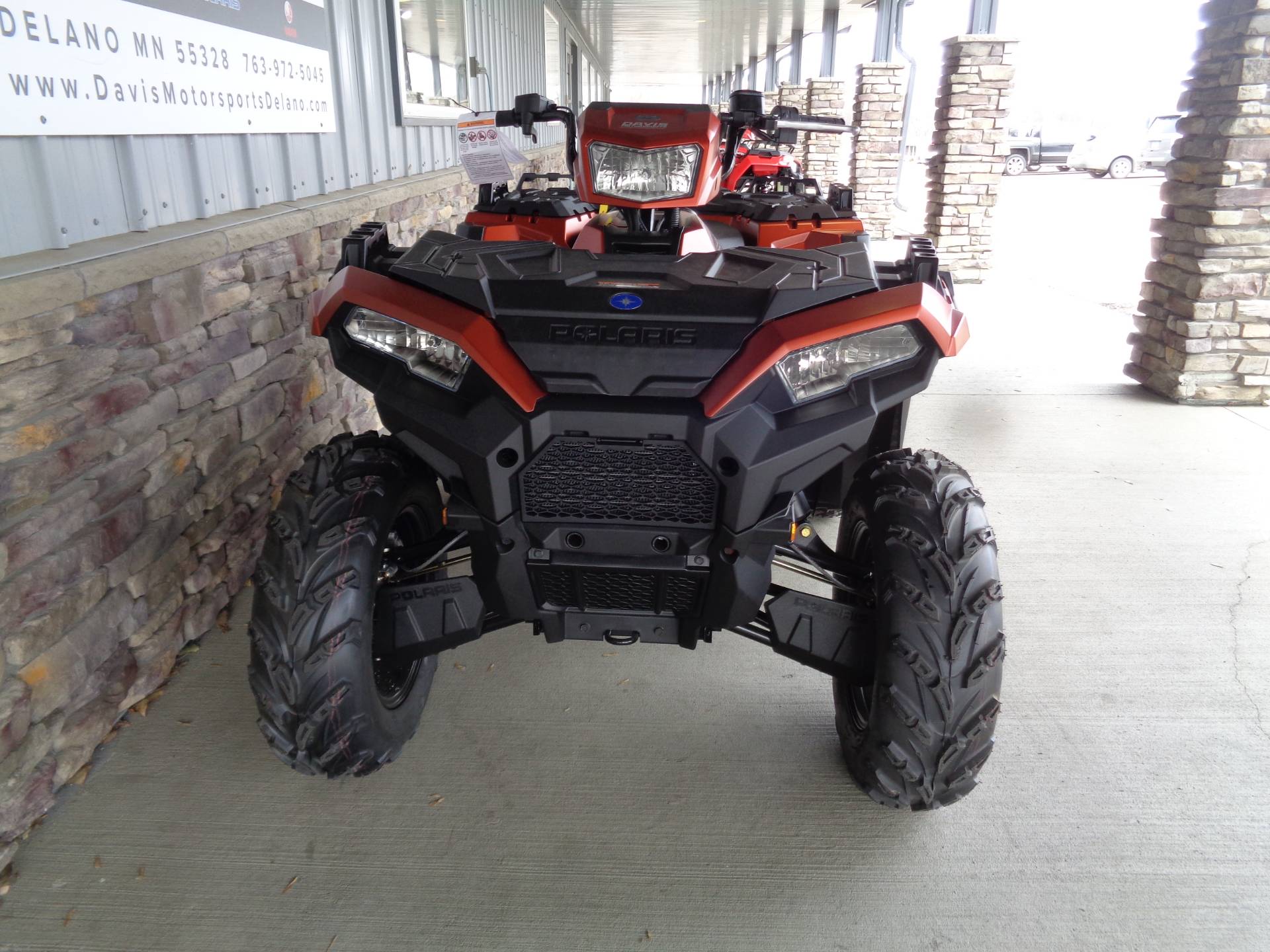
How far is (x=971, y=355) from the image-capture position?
6.41 meters

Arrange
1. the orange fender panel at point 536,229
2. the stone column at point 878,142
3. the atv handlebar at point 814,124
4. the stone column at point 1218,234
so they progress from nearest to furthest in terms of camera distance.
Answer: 1. the atv handlebar at point 814,124
2. the orange fender panel at point 536,229
3. the stone column at point 1218,234
4. the stone column at point 878,142

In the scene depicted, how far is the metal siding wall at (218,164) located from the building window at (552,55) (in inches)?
261

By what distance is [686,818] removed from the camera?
2088 millimetres

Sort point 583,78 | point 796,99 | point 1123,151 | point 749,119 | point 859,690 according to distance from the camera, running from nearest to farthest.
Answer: point 859,690 → point 749,119 → point 796,99 → point 583,78 → point 1123,151

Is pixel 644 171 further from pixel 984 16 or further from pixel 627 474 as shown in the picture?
pixel 984 16

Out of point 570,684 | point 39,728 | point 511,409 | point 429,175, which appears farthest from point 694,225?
point 429,175

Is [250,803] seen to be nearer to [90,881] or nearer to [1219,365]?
[90,881]

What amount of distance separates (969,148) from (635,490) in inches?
356

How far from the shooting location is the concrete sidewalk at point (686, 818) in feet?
5.95

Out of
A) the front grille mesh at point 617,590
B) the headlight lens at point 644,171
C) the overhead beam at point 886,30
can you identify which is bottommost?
the front grille mesh at point 617,590

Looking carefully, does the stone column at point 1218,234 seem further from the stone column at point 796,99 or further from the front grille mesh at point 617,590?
the stone column at point 796,99

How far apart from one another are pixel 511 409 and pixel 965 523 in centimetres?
98

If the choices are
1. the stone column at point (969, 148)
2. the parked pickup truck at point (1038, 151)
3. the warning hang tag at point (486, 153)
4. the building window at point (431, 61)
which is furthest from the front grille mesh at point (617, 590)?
the parked pickup truck at point (1038, 151)

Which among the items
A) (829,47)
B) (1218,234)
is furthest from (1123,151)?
(1218,234)
